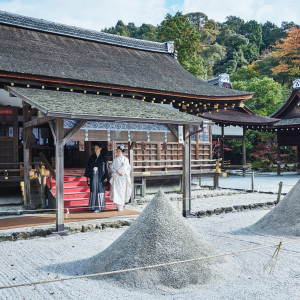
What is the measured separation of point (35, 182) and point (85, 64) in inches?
170

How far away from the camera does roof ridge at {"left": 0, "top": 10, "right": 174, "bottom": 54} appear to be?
12539mm

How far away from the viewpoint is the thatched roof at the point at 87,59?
998cm

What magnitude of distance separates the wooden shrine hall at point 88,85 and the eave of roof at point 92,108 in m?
0.02

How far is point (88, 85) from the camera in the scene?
32.7 feet

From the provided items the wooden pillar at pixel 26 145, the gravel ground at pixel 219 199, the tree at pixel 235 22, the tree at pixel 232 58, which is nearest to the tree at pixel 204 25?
the tree at pixel 232 58

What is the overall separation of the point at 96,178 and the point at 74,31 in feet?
23.9

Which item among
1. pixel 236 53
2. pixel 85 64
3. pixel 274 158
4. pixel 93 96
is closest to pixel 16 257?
pixel 93 96

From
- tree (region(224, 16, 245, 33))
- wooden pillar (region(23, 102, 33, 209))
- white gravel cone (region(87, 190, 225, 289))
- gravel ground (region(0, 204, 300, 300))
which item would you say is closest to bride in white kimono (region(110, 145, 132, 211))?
gravel ground (region(0, 204, 300, 300))

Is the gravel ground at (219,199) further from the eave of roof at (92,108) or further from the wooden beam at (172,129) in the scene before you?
the eave of roof at (92,108)

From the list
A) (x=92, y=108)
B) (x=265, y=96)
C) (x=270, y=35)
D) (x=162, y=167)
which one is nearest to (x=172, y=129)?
(x=92, y=108)

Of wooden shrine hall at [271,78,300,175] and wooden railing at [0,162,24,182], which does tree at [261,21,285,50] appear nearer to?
wooden shrine hall at [271,78,300,175]

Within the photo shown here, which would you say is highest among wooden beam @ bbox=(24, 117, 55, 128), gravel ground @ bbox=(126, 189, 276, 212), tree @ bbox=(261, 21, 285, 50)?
tree @ bbox=(261, 21, 285, 50)

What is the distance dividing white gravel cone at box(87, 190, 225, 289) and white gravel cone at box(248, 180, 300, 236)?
2877 mm

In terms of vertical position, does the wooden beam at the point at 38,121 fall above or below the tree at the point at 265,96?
below
